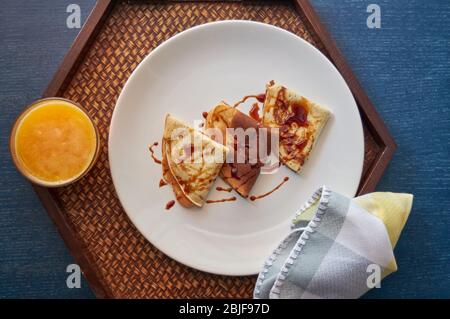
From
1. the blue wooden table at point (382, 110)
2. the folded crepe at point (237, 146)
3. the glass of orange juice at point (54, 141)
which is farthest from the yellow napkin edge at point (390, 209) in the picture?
the glass of orange juice at point (54, 141)

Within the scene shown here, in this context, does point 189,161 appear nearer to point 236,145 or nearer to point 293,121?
point 236,145

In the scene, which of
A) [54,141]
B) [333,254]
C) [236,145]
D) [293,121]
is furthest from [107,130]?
[333,254]

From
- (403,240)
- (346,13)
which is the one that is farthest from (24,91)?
Result: (403,240)

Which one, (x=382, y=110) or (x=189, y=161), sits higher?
(x=382, y=110)

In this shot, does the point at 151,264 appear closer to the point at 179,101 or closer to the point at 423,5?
the point at 179,101

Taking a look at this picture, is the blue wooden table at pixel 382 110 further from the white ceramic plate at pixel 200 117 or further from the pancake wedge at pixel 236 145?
the pancake wedge at pixel 236 145

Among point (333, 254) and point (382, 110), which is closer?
point (333, 254)

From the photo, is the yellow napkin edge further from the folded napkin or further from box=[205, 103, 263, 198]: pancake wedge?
box=[205, 103, 263, 198]: pancake wedge
